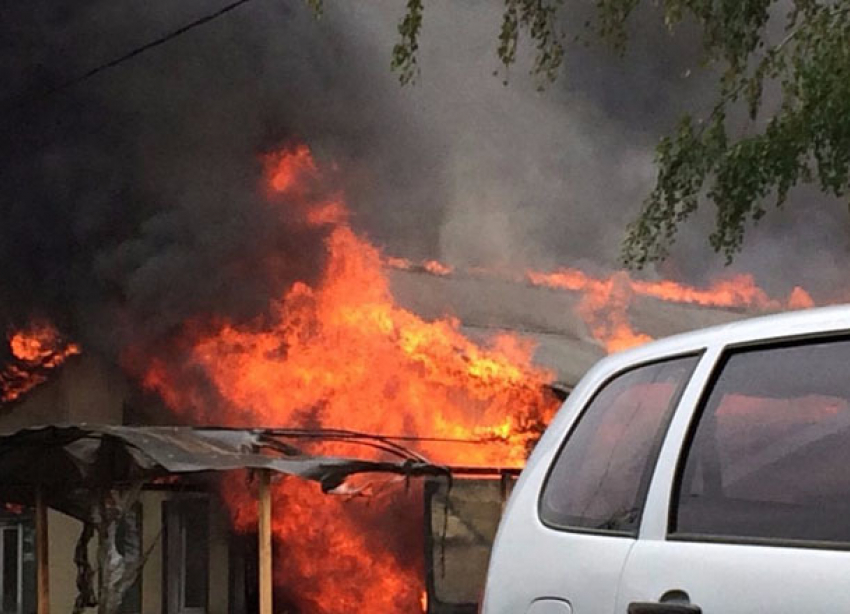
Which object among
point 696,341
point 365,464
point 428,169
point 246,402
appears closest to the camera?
point 696,341

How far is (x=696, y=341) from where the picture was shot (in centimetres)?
336

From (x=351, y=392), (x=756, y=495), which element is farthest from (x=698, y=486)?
(x=351, y=392)

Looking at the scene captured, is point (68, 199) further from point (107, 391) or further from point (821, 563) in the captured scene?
point (821, 563)

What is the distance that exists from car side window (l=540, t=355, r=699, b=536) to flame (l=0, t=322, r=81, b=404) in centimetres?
1188

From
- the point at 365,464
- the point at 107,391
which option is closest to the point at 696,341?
the point at 365,464

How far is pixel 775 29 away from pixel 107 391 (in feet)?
27.8

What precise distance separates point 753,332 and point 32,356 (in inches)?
502

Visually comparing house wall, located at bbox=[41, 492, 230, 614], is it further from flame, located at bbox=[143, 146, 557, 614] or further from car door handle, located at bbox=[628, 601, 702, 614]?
car door handle, located at bbox=[628, 601, 702, 614]

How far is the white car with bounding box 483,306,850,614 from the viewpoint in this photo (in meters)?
2.70

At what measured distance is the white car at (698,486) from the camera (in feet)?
8.87

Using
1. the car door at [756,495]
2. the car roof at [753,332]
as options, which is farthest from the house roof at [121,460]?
the car door at [756,495]

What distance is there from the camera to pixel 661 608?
292 cm

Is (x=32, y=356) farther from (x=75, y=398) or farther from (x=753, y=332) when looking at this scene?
(x=753, y=332)

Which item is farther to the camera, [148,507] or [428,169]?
[428,169]
